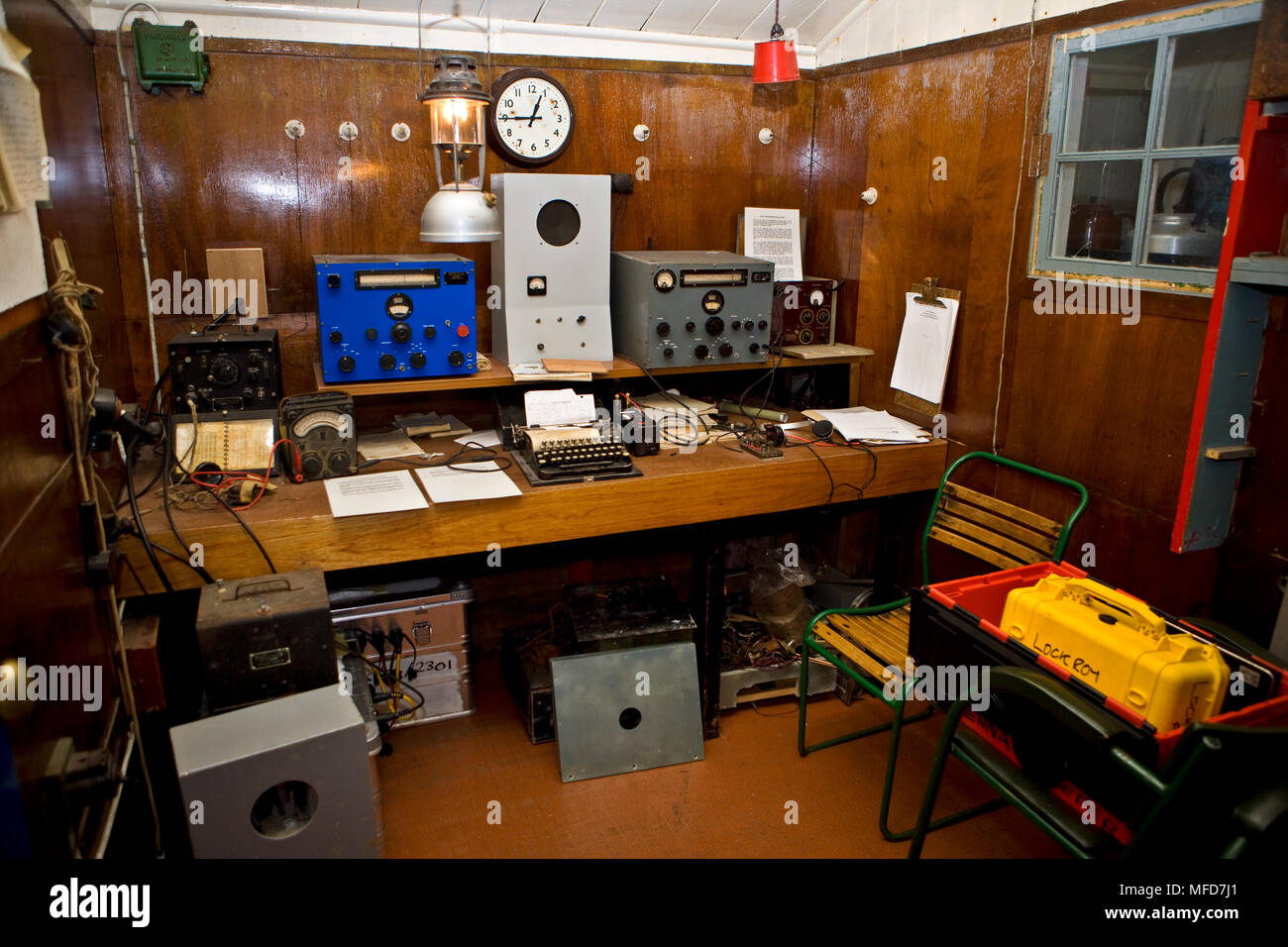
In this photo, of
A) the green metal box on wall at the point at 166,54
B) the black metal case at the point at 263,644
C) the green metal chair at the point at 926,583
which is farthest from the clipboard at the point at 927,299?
the green metal box on wall at the point at 166,54

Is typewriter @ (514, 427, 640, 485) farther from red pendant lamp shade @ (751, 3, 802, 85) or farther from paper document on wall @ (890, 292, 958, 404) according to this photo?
red pendant lamp shade @ (751, 3, 802, 85)

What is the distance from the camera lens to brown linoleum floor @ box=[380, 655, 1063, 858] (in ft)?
7.61

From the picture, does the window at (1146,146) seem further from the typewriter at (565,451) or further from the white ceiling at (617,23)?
the typewriter at (565,451)

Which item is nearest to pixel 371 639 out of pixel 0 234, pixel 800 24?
pixel 0 234

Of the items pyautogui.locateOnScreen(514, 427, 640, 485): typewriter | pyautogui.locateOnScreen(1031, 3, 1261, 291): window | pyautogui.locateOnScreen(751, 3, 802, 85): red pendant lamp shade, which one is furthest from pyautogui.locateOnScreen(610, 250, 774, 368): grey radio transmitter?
pyautogui.locateOnScreen(1031, 3, 1261, 291): window

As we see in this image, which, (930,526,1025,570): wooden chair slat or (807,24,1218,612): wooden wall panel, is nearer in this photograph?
(807,24,1218,612): wooden wall panel

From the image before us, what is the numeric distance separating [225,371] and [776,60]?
6.44 ft

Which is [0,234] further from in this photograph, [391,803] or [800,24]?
[800,24]

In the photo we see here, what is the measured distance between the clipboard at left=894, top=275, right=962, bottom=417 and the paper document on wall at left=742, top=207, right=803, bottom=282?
50 cm

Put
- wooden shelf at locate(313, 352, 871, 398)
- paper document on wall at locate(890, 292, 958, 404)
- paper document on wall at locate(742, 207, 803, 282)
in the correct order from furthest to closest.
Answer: paper document on wall at locate(742, 207, 803, 282) → paper document on wall at locate(890, 292, 958, 404) → wooden shelf at locate(313, 352, 871, 398)

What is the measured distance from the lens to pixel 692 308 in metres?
2.81

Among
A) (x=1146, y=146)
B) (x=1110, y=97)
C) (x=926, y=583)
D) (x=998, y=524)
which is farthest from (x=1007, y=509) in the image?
(x=1110, y=97)

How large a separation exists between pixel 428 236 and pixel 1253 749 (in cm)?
217

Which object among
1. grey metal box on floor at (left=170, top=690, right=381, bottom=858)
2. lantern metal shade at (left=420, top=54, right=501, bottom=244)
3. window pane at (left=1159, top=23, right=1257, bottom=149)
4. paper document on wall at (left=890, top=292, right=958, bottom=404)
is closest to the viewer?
grey metal box on floor at (left=170, top=690, right=381, bottom=858)
